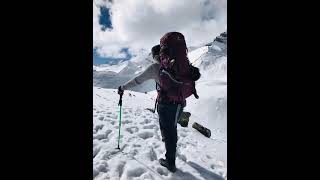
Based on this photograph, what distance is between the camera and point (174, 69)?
14.8 feet

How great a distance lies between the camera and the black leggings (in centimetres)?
467

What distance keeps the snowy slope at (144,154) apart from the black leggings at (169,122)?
415 mm

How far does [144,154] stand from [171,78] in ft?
6.20

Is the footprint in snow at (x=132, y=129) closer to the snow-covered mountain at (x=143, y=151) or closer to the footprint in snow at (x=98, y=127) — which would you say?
the snow-covered mountain at (x=143, y=151)

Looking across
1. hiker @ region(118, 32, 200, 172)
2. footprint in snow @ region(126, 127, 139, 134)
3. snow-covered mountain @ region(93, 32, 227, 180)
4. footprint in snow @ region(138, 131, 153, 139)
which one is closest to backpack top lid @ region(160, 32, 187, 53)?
hiker @ region(118, 32, 200, 172)

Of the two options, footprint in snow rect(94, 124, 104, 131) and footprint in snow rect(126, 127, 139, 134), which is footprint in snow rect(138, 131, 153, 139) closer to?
footprint in snow rect(126, 127, 139, 134)

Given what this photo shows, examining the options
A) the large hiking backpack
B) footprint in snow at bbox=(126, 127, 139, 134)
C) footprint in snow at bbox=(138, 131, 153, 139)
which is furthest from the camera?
footprint in snow at bbox=(126, 127, 139, 134)

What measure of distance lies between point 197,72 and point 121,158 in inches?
80.5

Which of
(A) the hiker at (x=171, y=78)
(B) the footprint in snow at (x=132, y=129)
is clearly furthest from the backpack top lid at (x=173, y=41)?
(B) the footprint in snow at (x=132, y=129)

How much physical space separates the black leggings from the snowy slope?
0.41 m

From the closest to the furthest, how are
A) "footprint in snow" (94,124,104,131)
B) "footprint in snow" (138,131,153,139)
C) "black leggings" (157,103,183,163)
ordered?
1. "black leggings" (157,103,183,163)
2. "footprint in snow" (138,131,153,139)
3. "footprint in snow" (94,124,104,131)
